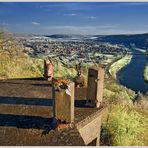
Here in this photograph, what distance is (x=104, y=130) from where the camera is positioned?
820 inches

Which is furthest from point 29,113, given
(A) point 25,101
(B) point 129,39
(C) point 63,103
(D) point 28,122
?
(B) point 129,39

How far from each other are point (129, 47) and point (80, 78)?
227ft

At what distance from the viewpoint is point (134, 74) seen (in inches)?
2931

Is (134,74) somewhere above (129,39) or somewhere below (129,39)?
below

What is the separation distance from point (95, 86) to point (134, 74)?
203ft

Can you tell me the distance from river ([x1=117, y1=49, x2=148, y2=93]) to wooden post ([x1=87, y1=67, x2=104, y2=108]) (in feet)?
150

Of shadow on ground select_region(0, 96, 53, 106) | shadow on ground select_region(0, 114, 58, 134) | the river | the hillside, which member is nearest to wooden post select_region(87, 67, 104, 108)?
shadow on ground select_region(0, 96, 53, 106)

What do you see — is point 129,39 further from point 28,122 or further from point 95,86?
point 28,122

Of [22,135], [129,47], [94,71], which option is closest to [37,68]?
[94,71]

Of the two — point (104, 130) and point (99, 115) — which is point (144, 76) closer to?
point (104, 130)

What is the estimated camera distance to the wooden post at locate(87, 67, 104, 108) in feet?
44.0

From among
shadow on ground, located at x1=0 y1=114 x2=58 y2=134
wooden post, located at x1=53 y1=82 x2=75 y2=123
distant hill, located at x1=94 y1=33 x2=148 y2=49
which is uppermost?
wooden post, located at x1=53 y1=82 x2=75 y2=123

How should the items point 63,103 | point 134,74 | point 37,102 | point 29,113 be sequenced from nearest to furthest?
point 63,103 → point 29,113 → point 37,102 → point 134,74

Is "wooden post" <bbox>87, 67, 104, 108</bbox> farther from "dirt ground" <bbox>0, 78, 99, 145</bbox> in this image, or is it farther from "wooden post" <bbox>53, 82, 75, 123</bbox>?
"wooden post" <bbox>53, 82, 75, 123</bbox>
